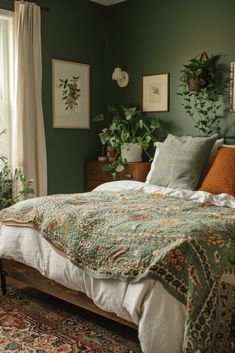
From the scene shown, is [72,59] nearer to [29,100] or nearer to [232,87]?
[29,100]

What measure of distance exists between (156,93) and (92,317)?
257cm

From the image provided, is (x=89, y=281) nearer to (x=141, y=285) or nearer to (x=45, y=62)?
(x=141, y=285)

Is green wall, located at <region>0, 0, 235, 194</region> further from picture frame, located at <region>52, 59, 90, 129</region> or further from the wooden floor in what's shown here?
the wooden floor

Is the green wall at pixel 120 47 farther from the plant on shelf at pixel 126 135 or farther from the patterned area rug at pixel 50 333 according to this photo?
the patterned area rug at pixel 50 333

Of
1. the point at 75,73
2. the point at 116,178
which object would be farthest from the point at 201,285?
the point at 75,73

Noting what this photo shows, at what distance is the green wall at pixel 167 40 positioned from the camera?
384cm

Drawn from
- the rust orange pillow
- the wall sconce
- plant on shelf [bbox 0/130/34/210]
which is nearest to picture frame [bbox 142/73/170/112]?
the wall sconce

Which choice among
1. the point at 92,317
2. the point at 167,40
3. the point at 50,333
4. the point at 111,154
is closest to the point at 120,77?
the point at 167,40

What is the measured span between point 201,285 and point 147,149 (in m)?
2.86

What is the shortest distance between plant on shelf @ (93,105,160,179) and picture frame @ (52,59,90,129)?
0.62ft

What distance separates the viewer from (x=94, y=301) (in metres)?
2.08

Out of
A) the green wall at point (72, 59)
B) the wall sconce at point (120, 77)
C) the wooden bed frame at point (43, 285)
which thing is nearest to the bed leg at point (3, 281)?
the wooden bed frame at point (43, 285)

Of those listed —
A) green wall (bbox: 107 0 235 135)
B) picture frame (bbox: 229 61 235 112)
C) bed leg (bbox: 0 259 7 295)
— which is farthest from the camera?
green wall (bbox: 107 0 235 135)

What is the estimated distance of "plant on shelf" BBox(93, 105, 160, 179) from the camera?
4.27 metres
